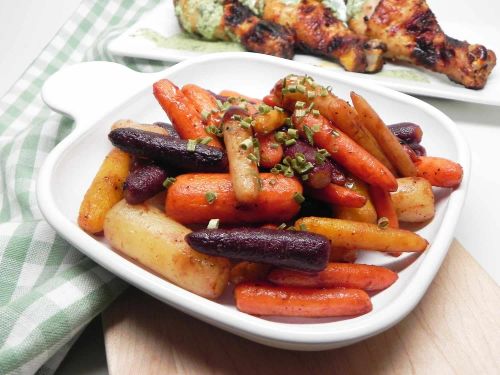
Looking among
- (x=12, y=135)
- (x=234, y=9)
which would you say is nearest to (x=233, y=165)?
(x=12, y=135)

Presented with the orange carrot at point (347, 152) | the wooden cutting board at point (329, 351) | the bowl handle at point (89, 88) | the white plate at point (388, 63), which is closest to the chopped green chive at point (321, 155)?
the orange carrot at point (347, 152)

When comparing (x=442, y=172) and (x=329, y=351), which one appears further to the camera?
(x=442, y=172)

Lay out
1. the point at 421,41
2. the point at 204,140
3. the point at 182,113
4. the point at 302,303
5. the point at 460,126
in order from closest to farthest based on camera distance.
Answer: the point at 302,303 → the point at 204,140 → the point at 182,113 → the point at 460,126 → the point at 421,41

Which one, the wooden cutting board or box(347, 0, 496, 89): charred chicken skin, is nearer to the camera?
the wooden cutting board

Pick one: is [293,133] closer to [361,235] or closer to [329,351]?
[361,235]

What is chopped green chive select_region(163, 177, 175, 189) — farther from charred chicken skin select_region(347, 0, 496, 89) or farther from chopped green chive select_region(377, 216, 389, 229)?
charred chicken skin select_region(347, 0, 496, 89)

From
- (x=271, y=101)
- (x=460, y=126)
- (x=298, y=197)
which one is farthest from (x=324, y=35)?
(x=298, y=197)

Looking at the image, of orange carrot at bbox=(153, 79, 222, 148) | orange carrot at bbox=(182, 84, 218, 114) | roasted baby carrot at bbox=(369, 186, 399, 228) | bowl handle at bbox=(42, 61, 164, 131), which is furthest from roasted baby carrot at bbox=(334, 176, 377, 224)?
bowl handle at bbox=(42, 61, 164, 131)
